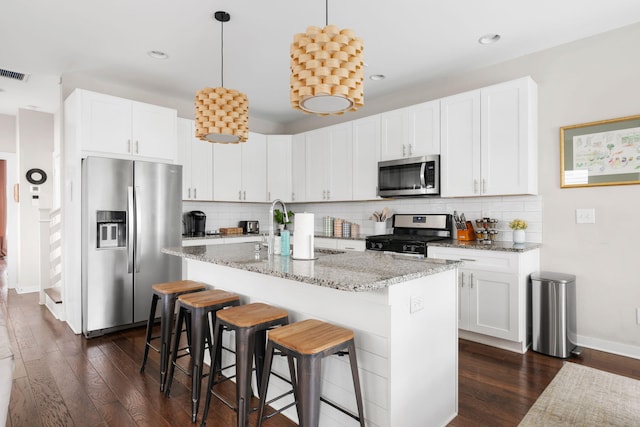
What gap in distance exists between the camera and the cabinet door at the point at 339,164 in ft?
15.5

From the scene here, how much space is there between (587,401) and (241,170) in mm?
4410

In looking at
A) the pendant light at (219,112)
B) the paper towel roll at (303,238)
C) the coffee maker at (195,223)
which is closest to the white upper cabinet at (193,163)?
the coffee maker at (195,223)

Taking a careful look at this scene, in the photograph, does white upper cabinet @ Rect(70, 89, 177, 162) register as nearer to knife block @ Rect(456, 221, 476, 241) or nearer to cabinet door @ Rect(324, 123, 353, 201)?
cabinet door @ Rect(324, 123, 353, 201)

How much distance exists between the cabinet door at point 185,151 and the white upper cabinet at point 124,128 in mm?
319

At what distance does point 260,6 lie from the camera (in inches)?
106

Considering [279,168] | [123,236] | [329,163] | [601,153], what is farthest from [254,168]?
[601,153]

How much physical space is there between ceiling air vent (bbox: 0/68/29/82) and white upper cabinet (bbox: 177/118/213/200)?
5.52ft

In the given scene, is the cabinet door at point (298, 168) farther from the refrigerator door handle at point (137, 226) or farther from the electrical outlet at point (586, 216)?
the electrical outlet at point (586, 216)

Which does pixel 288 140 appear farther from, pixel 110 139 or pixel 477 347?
pixel 477 347

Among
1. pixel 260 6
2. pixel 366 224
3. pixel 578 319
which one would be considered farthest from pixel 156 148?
pixel 578 319

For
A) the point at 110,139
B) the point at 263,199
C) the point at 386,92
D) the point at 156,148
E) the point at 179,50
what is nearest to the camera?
the point at 179,50

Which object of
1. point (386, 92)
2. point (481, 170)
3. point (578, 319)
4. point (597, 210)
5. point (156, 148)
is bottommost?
point (578, 319)

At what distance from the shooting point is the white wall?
5363mm

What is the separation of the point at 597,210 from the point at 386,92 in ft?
8.47
